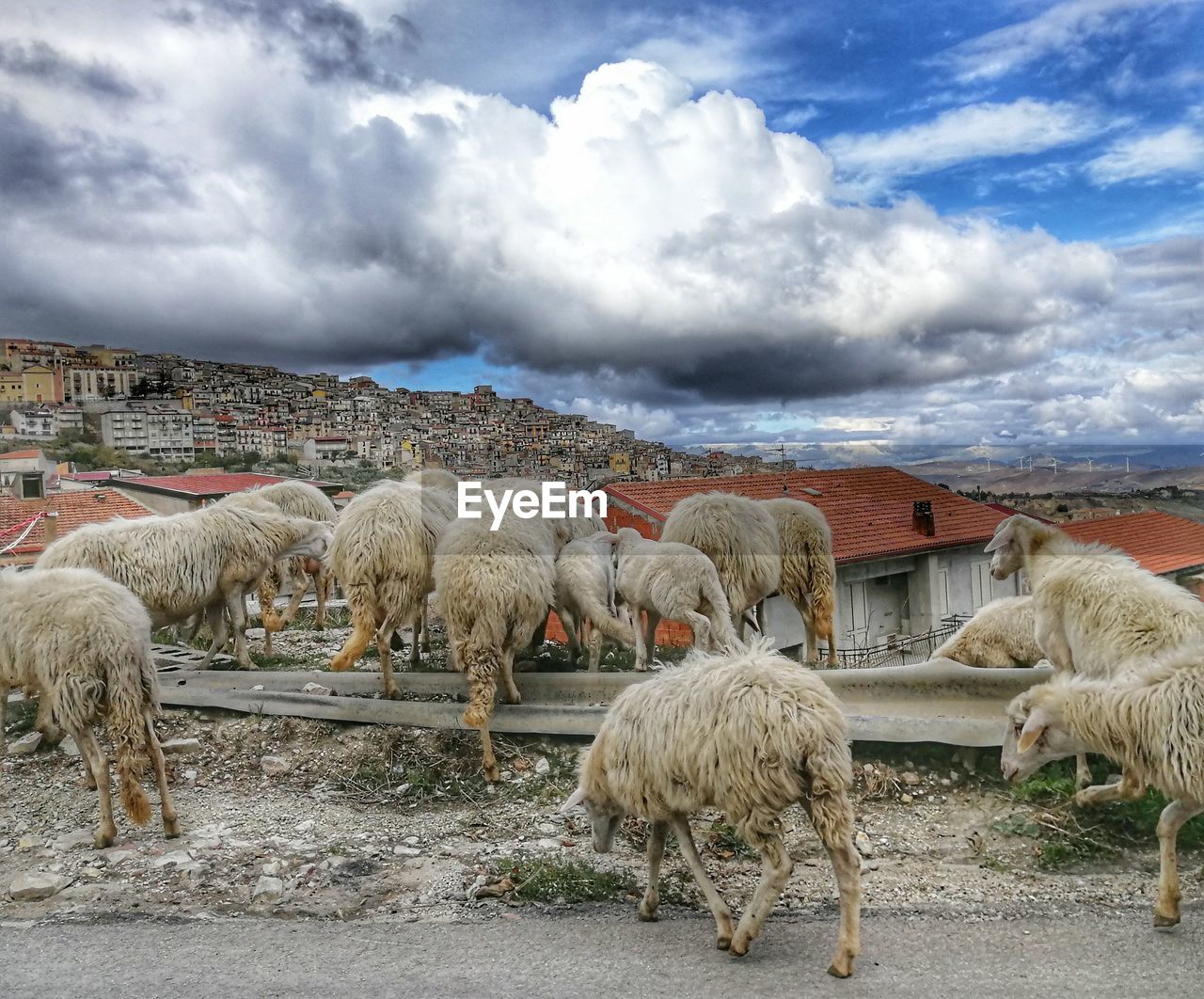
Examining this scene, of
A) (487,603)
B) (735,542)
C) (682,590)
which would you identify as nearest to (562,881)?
(487,603)

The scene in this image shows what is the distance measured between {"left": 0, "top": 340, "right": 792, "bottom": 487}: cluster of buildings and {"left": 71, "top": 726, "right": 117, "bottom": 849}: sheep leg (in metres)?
11.4

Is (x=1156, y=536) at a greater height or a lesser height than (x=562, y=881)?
greater

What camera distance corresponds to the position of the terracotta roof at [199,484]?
1927cm

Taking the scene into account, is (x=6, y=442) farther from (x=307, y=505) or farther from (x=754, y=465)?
(x=754, y=465)

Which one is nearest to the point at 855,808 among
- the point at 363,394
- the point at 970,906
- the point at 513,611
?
the point at 970,906

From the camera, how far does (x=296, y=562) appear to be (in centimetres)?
1216

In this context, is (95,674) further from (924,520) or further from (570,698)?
(924,520)

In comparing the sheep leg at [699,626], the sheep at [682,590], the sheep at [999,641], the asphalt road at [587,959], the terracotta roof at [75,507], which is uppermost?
the terracotta roof at [75,507]

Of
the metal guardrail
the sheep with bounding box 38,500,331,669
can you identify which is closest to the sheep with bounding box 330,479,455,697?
the metal guardrail

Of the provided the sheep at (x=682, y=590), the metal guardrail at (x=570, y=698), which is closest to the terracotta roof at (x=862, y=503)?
the sheep at (x=682, y=590)

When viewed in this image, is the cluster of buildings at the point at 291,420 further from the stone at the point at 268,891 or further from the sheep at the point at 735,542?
the stone at the point at 268,891

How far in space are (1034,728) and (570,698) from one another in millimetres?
4470

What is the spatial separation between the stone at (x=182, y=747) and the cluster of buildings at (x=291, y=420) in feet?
32.5

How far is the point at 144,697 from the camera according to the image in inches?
261
